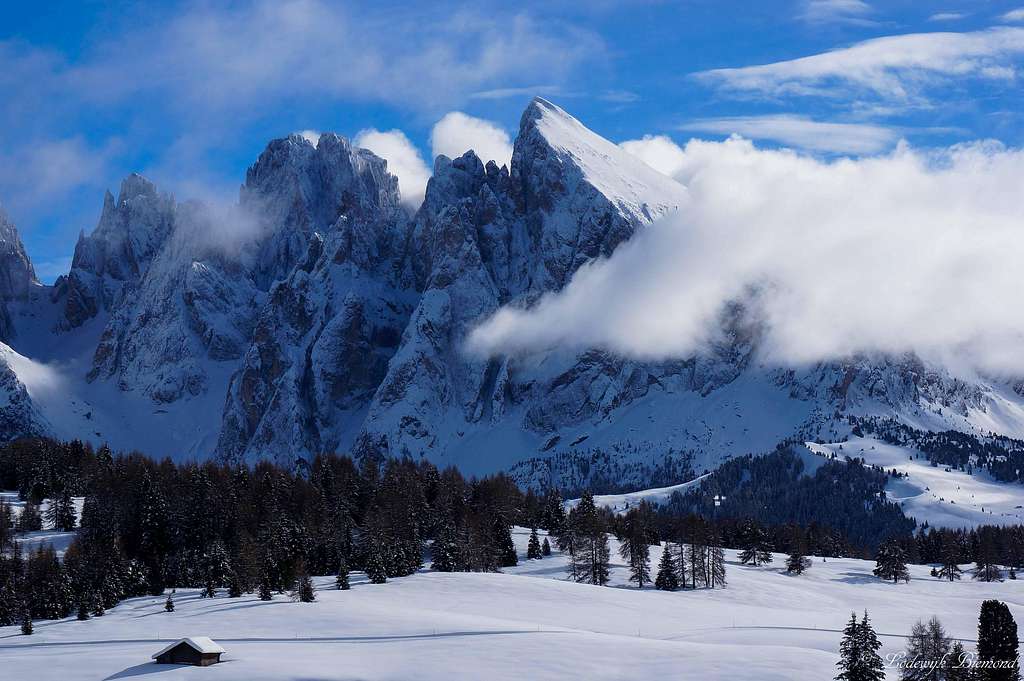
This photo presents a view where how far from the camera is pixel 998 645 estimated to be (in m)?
70.9

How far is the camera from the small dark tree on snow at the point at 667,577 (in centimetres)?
13700

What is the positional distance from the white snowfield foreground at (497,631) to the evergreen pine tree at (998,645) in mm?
8415

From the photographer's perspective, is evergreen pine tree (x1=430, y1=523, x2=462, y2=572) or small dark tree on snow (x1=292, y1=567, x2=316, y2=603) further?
evergreen pine tree (x1=430, y1=523, x2=462, y2=572)

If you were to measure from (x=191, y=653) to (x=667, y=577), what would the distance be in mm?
70616

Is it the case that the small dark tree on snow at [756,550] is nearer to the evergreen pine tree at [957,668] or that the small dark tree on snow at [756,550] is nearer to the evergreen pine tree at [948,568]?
the evergreen pine tree at [948,568]

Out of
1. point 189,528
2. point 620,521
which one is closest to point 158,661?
point 189,528

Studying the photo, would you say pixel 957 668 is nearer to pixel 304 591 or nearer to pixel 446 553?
pixel 304 591

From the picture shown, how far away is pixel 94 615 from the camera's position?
109875 millimetres

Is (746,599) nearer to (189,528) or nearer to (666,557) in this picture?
(666,557)

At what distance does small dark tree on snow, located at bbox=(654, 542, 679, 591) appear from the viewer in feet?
449

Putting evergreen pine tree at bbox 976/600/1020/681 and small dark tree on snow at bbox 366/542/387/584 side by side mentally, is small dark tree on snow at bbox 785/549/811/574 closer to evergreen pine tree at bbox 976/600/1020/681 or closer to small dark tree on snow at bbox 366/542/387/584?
small dark tree on snow at bbox 366/542/387/584

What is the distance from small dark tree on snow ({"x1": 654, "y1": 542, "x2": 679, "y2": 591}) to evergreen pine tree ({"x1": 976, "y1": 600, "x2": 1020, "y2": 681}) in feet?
218

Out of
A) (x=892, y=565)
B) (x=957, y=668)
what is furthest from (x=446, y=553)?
(x=957, y=668)

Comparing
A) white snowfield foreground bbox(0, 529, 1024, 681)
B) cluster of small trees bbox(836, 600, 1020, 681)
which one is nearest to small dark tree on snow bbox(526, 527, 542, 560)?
white snowfield foreground bbox(0, 529, 1024, 681)
